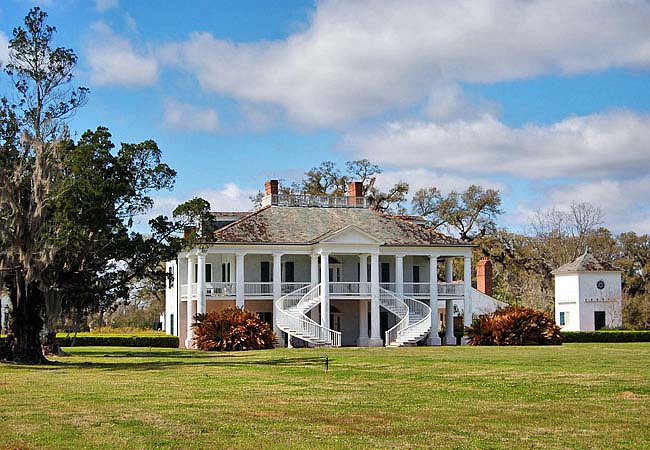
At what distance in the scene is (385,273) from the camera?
5134 centimetres

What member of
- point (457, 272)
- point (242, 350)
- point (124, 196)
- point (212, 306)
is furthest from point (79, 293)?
point (457, 272)

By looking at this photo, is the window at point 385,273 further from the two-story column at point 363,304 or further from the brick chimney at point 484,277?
the brick chimney at point 484,277

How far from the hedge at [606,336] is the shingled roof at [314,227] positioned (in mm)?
9966

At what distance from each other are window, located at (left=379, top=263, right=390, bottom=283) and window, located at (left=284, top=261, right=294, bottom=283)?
16.5 feet

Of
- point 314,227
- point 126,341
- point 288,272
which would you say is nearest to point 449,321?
point 314,227

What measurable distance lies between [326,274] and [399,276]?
4.42m

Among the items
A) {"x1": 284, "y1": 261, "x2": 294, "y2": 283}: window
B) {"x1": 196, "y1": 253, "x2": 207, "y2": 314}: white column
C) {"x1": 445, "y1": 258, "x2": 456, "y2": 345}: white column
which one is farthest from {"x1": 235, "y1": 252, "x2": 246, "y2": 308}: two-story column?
{"x1": 445, "y1": 258, "x2": 456, "y2": 345}: white column

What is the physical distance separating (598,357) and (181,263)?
27.7 m

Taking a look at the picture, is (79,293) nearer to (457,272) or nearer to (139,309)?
(457,272)

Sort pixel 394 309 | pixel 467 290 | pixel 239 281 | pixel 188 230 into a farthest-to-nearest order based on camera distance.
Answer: pixel 467 290 < pixel 394 309 < pixel 239 281 < pixel 188 230

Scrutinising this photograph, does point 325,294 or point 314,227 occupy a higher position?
point 314,227

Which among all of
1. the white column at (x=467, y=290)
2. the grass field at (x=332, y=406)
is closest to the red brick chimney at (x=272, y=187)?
the white column at (x=467, y=290)

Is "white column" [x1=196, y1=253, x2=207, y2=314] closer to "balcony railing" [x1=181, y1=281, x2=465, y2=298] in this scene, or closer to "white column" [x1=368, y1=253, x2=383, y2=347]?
"balcony railing" [x1=181, y1=281, x2=465, y2=298]

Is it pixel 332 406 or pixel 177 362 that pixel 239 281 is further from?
pixel 332 406
